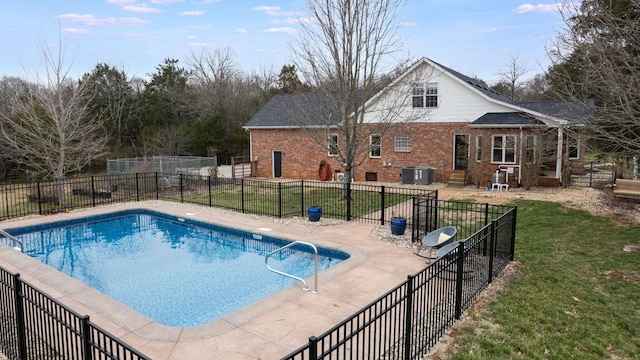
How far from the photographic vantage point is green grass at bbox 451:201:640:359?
18.1 feet

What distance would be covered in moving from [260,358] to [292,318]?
1240 mm

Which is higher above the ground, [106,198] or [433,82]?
[433,82]

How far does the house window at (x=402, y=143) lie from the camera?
2322 cm

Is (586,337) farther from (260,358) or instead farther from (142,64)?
(142,64)

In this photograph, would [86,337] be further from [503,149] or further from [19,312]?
[503,149]

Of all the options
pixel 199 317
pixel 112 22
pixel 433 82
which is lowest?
pixel 199 317

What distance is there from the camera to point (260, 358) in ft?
17.7

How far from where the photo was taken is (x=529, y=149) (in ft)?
60.8

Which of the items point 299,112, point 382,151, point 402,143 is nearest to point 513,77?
point 402,143

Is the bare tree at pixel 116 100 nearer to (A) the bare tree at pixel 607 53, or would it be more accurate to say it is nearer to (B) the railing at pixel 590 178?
(B) the railing at pixel 590 178

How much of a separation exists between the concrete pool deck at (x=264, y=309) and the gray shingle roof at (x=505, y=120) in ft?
37.5

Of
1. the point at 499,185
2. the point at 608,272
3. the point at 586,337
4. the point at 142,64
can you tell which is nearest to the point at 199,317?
the point at 586,337

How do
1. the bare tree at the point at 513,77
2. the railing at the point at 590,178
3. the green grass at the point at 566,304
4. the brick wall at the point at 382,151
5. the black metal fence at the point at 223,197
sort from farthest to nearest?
the bare tree at the point at 513,77 → the brick wall at the point at 382,151 → the railing at the point at 590,178 → the black metal fence at the point at 223,197 → the green grass at the point at 566,304

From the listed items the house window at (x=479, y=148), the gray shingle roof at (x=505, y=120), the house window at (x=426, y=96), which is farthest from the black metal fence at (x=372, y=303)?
the house window at (x=426, y=96)
